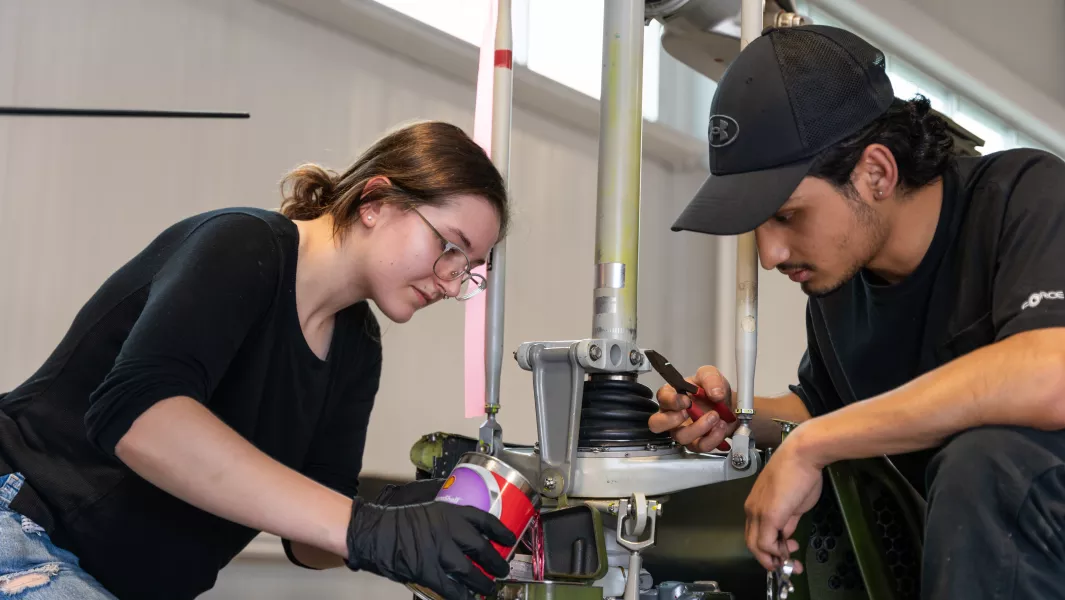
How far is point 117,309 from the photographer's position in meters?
1.18

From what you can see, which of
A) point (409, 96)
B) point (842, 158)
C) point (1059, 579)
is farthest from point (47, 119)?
point (1059, 579)

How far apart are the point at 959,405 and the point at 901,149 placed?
408 millimetres

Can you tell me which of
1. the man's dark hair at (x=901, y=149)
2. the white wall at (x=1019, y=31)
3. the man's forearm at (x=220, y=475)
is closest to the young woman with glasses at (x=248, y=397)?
the man's forearm at (x=220, y=475)

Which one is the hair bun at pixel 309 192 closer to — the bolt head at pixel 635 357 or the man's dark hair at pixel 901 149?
the bolt head at pixel 635 357

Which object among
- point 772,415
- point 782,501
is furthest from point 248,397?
point 772,415

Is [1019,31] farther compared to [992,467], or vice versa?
[1019,31]

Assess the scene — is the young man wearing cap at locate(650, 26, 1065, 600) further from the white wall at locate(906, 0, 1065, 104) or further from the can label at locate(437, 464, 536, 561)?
the white wall at locate(906, 0, 1065, 104)

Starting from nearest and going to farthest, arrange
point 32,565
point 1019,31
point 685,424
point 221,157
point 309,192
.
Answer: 1. point 32,565
2. point 685,424
3. point 309,192
4. point 221,157
5. point 1019,31

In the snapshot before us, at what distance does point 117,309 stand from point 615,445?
2.20 ft

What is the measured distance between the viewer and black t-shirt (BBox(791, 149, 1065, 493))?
3.38 ft

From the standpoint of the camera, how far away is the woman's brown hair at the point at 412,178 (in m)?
1.30

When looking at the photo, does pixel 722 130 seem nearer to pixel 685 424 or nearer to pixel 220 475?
pixel 685 424

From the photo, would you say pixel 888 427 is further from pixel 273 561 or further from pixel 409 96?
pixel 409 96

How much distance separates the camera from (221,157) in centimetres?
250
